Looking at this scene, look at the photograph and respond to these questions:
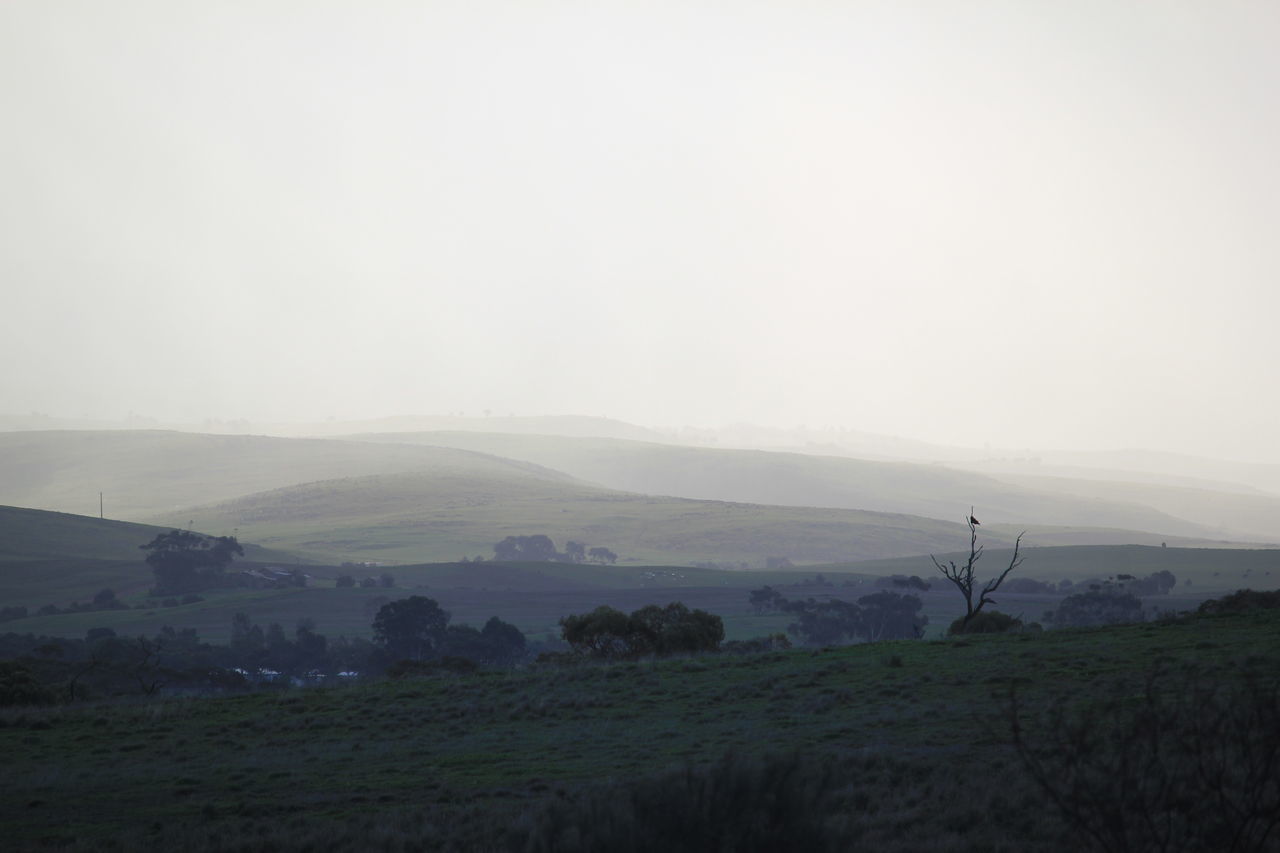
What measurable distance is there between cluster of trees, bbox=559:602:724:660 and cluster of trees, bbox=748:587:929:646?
41675mm

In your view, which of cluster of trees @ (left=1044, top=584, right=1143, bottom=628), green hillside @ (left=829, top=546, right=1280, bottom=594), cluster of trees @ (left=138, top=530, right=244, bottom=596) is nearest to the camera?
cluster of trees @ (left=1044, top=584, right=1143, bottom=628)

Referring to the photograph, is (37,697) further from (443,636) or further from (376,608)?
(376,608)

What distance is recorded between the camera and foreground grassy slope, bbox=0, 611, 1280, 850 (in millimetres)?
14008

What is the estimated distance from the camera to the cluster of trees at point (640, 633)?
4253cm

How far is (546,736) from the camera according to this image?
70.7 ft

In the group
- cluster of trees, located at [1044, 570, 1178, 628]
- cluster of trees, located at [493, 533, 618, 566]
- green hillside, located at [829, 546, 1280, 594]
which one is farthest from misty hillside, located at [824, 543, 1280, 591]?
cluster of trees, located at [493, 533, 618, 566]

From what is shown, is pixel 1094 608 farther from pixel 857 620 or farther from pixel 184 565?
pixel 184 565

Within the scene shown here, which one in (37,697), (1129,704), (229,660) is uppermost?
(1129,704)

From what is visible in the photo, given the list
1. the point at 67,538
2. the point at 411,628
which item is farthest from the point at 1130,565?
the point at 67,538

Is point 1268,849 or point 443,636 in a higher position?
point 1268,849

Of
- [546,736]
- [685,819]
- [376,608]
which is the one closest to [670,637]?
[546,736]

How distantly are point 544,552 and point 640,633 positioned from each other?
151 metres

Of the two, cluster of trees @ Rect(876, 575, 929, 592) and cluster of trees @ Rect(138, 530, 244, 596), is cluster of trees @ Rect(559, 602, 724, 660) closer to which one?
cluster of trees @ Rect(876, 575, 929, 592)

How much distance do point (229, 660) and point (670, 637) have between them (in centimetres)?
4745
